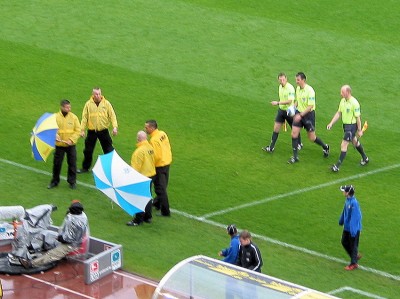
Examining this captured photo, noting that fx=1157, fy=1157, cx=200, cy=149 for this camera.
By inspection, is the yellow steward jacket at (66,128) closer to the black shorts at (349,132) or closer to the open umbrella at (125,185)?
the open umbrella at (125,185)

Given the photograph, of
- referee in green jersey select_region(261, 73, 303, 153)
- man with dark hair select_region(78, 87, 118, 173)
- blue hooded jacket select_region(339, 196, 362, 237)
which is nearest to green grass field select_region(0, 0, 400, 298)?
referee in green jersey select_region(261, 73, 303, 153)

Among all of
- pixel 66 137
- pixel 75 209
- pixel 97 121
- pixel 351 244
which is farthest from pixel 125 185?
pixel 351 244

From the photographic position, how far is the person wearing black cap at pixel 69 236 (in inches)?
759

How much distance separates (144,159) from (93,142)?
8.90 ft

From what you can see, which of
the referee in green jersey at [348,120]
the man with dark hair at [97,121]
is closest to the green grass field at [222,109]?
the referee in green jersey at [348,120]

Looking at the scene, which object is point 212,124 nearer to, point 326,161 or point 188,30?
point 326,161

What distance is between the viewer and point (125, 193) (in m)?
20.3

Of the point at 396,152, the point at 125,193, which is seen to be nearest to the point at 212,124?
the point at 396,152

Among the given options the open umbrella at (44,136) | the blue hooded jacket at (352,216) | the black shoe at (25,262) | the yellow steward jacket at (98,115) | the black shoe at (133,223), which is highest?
the yellow steward jacket at (98,115)

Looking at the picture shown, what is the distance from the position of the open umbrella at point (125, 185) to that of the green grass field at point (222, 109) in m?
0.76

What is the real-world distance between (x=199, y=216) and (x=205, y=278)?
487cm

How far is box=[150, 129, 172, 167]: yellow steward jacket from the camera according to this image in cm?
2116

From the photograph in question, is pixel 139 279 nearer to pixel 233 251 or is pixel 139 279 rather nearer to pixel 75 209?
pixel 75 209

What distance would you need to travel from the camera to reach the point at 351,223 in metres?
19.2
